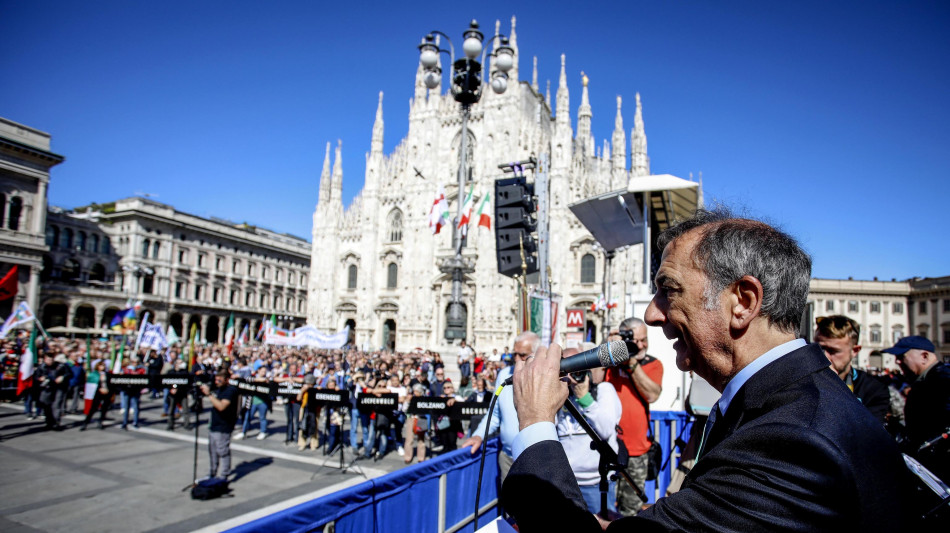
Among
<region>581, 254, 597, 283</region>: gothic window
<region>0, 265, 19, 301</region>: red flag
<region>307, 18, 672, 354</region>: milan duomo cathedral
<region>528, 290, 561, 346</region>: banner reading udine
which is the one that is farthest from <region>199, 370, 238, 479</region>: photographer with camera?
<region>581, 254, 597, 283</region>: gothic window

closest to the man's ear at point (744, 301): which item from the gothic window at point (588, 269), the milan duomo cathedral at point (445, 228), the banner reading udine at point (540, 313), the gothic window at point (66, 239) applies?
the banner reading udine at point (540, 313)

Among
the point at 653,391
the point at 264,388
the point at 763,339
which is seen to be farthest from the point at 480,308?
the point at 763,339

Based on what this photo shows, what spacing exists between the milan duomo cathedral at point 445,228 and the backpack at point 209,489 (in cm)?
2073

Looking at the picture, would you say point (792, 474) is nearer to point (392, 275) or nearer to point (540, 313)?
point (540, 313)

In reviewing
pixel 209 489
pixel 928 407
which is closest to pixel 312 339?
pixel 209 489

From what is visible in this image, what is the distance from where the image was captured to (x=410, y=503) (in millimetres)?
3453

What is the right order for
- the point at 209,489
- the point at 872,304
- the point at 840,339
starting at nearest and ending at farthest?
the point at 840,339 → the point at 209,489 → the point at 872,304

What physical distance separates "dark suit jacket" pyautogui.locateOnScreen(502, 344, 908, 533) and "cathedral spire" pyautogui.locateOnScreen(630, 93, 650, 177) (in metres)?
30.3

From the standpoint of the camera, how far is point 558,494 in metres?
1.06

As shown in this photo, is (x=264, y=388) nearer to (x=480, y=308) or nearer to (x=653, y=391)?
(x=653, y=391)

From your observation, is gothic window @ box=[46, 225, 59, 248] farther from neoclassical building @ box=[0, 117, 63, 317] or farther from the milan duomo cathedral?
the milan duomo cathedral

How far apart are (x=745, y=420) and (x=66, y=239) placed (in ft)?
161

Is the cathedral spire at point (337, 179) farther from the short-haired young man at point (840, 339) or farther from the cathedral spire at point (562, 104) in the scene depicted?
the short-haired young man at point (840, 339)

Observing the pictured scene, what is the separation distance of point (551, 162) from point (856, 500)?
3037cm
